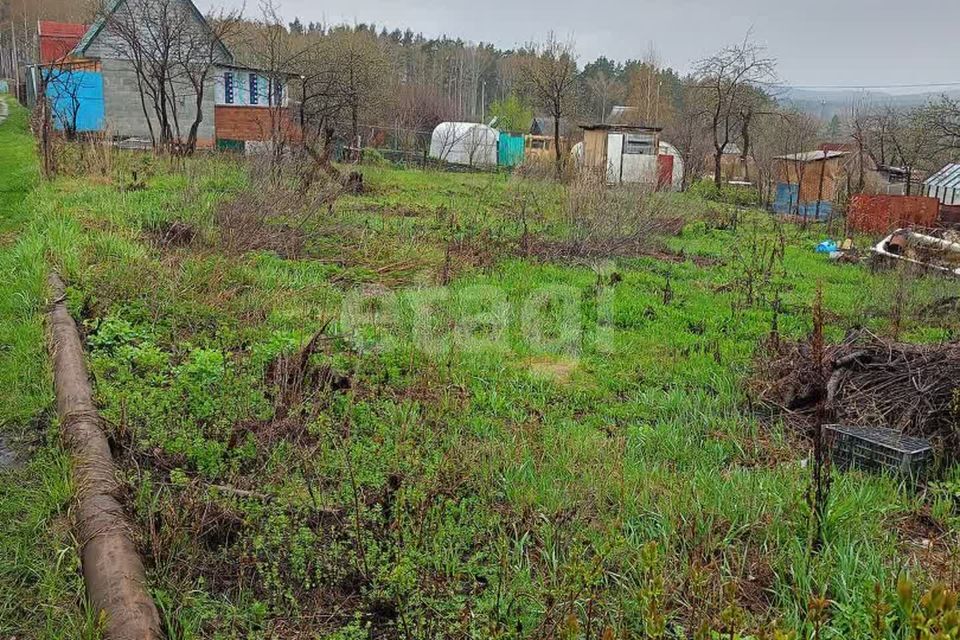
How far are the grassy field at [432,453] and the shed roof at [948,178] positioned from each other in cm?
848

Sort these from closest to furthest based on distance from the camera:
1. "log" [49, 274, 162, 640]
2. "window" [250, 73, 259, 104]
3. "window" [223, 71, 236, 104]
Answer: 1. "log" [49, 274, 162, 640]
2. "window" [223, 71, 236, 104]
3. "window" [250, 73, 259, 104]

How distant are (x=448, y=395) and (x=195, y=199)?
19.6ft

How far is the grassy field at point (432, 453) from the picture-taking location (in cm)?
250

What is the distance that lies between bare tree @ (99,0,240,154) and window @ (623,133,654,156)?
12723 mm

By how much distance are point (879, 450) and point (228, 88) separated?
24.7 metres

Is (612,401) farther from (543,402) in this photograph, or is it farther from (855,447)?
(855,447)

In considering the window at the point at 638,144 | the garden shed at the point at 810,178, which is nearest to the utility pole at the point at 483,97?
the window at the point at 638,144

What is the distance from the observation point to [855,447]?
3729mm

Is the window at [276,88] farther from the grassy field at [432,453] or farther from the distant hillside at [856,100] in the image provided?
the distant hillside at [856,100]

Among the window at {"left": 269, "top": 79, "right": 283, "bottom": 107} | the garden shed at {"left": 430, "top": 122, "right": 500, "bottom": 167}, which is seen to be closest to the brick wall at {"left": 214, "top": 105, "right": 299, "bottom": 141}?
the window at {"left": 269, "top": 79, "right": 283, "bottom": 107}

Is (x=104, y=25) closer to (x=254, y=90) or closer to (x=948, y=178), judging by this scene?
(x=254, y=90)

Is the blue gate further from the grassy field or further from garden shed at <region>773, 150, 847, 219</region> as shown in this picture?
the grassy field

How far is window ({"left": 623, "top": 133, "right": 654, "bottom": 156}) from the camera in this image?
24.8 metres

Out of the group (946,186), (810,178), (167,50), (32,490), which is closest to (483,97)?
→ (810,178)
